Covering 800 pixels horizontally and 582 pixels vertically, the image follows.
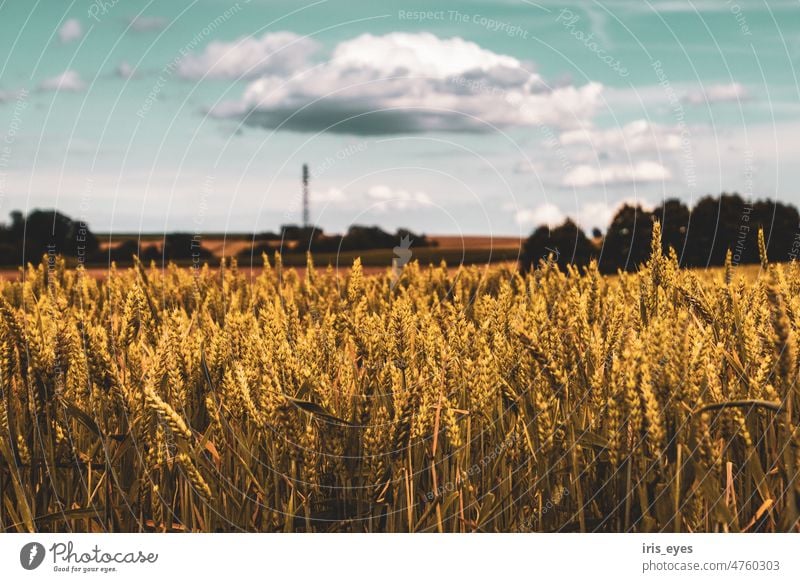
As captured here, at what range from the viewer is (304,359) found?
103 inches

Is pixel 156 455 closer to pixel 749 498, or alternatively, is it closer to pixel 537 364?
pixel 537 364

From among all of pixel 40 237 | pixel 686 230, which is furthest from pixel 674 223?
pixel 40 237

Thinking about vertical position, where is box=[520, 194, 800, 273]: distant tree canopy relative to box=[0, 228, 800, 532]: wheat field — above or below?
above

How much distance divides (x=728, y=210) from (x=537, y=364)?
12.7 ft

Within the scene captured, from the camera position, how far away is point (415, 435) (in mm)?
2107

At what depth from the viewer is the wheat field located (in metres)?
2.04

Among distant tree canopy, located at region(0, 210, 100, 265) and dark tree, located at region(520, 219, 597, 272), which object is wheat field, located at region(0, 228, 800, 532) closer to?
distant tree canopy, located at region(0, 210, 100, 265)
